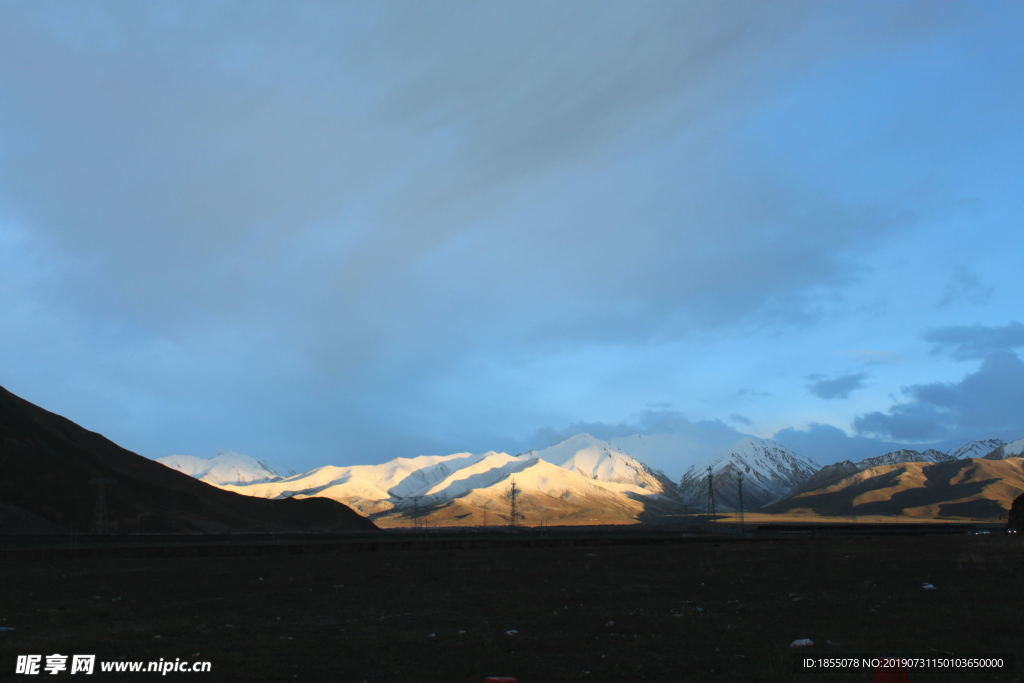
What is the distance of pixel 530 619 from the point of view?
89.1 feet

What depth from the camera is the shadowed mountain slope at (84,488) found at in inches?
5477

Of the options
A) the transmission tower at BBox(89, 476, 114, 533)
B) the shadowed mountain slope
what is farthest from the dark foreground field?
the shadowed mountain slope

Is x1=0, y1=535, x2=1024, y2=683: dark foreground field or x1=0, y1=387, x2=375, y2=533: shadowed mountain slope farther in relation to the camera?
x1=0, y1=387, x2=375, y2=533: shadowed mountain slope

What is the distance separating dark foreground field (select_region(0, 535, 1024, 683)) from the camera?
1872 cm

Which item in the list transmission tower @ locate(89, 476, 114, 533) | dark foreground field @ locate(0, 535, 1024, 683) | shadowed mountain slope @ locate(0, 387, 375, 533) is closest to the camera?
dark foreground field @ locate(0, 535, 1024, 683)

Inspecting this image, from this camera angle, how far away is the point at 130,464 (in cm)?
18838

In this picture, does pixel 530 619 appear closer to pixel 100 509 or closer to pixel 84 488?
pixel 100 509

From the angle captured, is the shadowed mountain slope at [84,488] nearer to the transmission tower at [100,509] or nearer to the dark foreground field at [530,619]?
the transmission tower at [100,509]

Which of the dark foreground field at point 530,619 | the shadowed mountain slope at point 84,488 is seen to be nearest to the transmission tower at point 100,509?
the shadowed mountain slope at point 84,488

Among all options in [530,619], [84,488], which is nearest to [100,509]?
[84,488]

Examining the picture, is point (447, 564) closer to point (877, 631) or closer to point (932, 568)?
point (932, 568)

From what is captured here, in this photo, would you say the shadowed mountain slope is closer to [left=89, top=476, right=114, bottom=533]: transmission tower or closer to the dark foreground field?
[left=89, top=476, right=114, bottom=533]: transmission tower

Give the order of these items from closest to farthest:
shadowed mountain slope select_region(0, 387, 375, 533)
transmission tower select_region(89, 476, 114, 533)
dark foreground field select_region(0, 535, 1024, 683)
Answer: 1. dark foreground field select_region(0, 535, 1024, 683)
2. transmission tower select_region(89, 476, 114, 533)
3. shadowed mountain slope select_region(0, 387, 375, 533)

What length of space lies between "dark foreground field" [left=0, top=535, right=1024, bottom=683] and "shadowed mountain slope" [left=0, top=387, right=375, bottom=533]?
9201 cm
